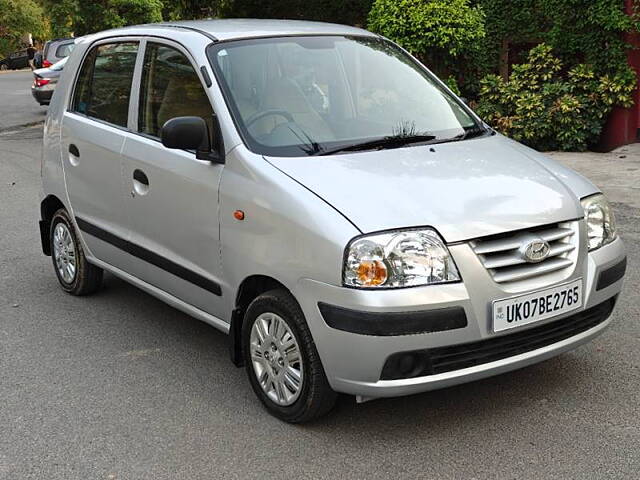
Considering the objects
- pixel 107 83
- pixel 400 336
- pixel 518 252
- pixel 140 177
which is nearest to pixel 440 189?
pixel 518 252

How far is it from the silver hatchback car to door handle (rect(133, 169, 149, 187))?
0.04 feet

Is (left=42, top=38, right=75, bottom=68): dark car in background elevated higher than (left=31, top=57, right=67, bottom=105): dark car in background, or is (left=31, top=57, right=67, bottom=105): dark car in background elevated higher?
(left=42, top=38, right=75, bottom=68): dark car in background

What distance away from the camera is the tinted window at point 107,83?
526 cm

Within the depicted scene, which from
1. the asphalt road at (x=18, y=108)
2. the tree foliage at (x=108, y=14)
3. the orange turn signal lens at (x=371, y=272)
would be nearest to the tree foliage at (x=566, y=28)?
the orange turn signal lens at (x=371, y=272)

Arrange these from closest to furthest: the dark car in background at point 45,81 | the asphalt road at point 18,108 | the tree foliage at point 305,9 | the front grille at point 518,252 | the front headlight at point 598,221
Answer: the front grille at point 518,252 → the front headlight at point 598,221 → the tree foliage at point 305,9 → the asphalt road at point 18,108 → the dark car in background at point 45,81

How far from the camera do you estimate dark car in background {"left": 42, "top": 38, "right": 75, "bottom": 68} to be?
20094 millimetres

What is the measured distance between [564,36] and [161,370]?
30.1ft

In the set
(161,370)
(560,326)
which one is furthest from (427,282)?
(161,370)

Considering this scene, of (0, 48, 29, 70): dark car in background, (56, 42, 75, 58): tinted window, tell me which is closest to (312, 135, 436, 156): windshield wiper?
(56, 42, 75, 58): tinted window

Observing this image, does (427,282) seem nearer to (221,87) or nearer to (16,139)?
(221,87)

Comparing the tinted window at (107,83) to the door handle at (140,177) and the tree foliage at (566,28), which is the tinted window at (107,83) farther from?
the tree foliage at (566,28)

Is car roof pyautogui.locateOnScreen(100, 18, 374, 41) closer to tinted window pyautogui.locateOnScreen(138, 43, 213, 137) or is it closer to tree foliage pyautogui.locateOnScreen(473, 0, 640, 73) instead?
tinted window pyautogui.locateOnScreen(138, 43, 213, 137)

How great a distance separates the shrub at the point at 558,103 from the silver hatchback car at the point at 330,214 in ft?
22.0

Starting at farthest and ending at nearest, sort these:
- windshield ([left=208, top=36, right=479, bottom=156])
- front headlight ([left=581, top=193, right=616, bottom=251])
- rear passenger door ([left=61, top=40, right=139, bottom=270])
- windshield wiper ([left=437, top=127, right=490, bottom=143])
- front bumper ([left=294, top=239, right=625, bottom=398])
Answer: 1. rear passenger door ([left=61, top=40, right=139, bottom=270])
2. windshield wiper ([left=437, top=127, right=490, bottom=143])
3. windshield ([left=208, top=36, right=479, bottom=156])
4. front headlight ([left=581, top=193, right=616, bottom=251])
5. front bumper ([left=294, top=239, right=625, bottom=398])
